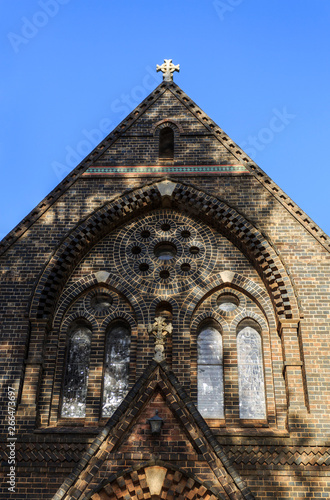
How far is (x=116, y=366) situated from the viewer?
15.1 metres

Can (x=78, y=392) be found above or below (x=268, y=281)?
below

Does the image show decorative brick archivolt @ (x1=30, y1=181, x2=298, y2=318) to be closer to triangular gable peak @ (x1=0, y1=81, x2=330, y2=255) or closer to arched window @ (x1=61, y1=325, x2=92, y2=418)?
triangular gable peak @ (x1=0, y1=81, x2=330, y2=255)

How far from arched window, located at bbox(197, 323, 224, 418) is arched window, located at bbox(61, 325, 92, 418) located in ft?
7.83

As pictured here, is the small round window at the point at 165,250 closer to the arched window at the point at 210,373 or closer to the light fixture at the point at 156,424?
the arched window at the point at 210,373

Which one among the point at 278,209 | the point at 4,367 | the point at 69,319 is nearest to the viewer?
the point at 4,367

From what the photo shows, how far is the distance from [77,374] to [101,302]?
1.82 m

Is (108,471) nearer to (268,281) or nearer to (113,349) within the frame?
(113,349)

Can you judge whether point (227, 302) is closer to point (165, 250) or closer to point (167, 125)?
point (165, 250)

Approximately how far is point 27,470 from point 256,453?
4285 millimetres

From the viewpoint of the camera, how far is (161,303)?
15.7 m

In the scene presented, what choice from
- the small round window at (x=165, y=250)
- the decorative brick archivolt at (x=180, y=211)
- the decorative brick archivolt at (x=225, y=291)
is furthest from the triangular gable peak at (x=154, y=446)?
the small round window at (x=165, y=250)

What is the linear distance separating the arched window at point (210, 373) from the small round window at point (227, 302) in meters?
0.50

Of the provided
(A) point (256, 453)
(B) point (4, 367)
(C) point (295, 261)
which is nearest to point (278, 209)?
(C) point (295, 261)

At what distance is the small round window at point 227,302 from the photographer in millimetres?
15805
